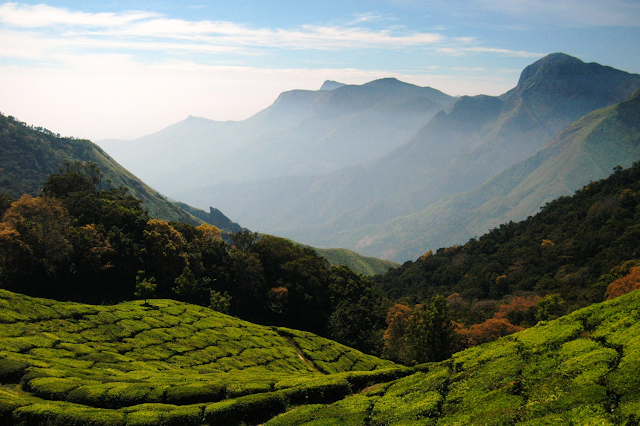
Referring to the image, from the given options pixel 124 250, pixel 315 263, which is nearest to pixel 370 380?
pixel 124 250

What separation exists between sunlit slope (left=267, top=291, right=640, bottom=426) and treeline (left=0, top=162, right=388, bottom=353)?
138 feet

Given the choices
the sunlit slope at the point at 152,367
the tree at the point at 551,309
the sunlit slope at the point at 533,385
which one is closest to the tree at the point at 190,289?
the sunlit slope at the point at 152,367

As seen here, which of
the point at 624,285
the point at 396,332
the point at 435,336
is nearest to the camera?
the point at 435,336

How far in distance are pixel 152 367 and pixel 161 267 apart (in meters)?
32.5

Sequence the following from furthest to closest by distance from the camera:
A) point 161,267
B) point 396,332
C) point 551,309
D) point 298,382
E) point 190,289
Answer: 1. point 396,332
2. point 161,267
3. point 190,289
4. point 551,309
5. point 298,382

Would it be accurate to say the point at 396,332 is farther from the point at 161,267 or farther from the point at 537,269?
the point at 537,269

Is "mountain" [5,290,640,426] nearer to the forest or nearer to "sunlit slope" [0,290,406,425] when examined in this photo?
"sunlit slope" [0,290,406,425]

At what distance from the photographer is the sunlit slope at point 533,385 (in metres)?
15.6

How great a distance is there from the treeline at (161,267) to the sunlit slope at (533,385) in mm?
41963

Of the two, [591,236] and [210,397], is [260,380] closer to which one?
[210,397]

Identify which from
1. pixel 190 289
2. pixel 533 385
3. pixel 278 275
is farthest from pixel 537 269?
pixel 533 385

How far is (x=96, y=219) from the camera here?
68.7 m

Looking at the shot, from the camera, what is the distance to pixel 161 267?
64562 mm

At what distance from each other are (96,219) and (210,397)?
5341 centimetres
